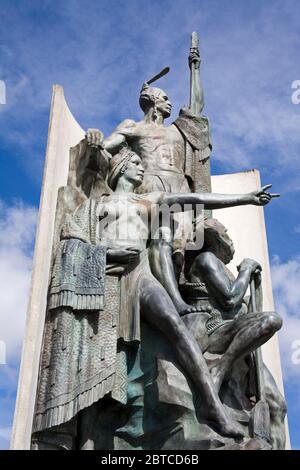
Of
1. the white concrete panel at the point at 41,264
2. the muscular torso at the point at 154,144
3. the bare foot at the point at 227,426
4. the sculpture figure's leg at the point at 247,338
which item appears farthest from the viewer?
the muscular torso at the point at 154,144

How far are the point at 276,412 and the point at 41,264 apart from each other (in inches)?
103

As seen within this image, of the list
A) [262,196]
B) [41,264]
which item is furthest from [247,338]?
[41,264]

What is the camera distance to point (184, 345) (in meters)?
4.77

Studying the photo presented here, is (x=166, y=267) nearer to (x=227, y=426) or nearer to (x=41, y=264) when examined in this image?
(x=41, y=264)

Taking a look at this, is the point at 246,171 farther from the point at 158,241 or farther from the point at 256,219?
the point at 158,241

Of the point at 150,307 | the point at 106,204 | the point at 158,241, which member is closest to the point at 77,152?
the point at 106,204

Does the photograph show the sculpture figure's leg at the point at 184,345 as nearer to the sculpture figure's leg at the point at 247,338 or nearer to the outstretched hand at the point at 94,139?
the sculpture figure's leg at the point at 247,338

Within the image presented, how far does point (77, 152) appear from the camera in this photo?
6148 mm

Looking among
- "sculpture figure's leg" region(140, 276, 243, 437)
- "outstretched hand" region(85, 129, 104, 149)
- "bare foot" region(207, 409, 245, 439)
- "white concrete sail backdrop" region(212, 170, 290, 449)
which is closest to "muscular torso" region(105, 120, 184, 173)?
"outstretched hand" region(85, 129, 104, 149)

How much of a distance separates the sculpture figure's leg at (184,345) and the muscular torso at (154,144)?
69.9 inches

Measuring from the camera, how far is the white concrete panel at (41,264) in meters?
5.42

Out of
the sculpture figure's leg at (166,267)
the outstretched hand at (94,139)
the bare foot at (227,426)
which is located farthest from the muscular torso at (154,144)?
the bare foot at (227,426)

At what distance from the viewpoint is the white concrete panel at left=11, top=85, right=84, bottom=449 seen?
542 cm

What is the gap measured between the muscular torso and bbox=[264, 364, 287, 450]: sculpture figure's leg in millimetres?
2520
